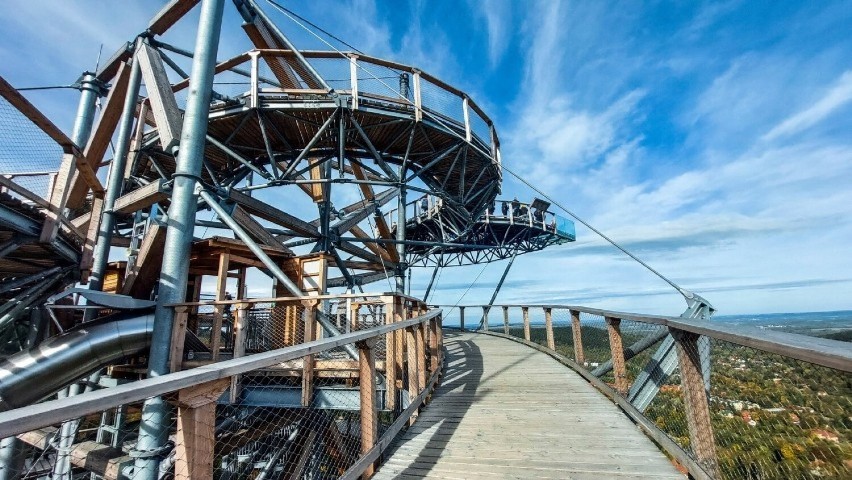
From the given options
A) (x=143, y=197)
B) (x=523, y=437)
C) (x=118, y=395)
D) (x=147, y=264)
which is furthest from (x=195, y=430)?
(x=147, y=264)

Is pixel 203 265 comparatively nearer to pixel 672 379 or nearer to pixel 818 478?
pixel 672 379

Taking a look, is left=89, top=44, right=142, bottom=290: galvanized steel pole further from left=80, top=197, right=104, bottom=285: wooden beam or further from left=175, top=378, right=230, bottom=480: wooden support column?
left=175, top=378, right=230, bottom=480: wooden support column

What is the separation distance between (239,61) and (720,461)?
13.7m

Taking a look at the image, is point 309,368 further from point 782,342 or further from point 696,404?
point 782,342

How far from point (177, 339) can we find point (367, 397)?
5.24 metres

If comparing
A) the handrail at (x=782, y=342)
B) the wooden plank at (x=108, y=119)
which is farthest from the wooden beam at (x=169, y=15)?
the handrail at (x=782, y=342)

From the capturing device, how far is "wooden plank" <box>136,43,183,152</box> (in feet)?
24.9

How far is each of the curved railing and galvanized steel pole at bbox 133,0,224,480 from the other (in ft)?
21.6

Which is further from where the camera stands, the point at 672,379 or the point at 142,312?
the point at 142,312

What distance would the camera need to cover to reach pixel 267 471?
10.1 metres

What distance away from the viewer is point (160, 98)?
7855mm

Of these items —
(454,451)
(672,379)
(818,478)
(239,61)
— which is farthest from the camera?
(239,61)

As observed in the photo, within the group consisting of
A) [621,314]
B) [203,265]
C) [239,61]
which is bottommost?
[621,314]

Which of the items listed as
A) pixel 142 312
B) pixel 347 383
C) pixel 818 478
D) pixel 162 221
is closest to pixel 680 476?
pixel 818 478
